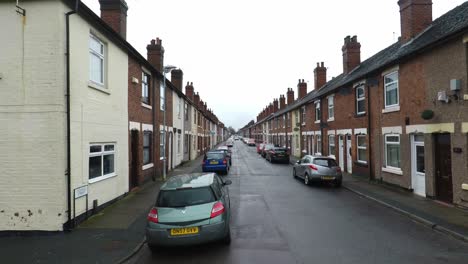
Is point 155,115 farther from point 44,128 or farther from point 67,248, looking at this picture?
point 67,248

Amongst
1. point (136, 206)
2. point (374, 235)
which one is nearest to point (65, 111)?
point (136, 206)

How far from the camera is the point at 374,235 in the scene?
6871 millimetres

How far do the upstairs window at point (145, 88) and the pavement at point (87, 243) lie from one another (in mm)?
6822

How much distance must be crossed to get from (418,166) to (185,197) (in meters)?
9.88

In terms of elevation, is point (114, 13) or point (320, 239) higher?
point (114, 13)

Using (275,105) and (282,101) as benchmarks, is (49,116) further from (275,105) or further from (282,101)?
(275,105)

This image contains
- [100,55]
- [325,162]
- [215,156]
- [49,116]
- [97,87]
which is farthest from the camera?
[215,156]

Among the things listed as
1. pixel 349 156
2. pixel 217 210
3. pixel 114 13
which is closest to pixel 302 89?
pixel 349 156

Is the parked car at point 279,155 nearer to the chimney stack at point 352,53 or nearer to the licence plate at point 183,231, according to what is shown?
the chimney stack at point 352,53

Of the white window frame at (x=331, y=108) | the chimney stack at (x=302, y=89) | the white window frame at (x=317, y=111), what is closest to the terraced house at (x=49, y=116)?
the white window frame at (x=331, y=108)

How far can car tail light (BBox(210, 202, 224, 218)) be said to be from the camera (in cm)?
579

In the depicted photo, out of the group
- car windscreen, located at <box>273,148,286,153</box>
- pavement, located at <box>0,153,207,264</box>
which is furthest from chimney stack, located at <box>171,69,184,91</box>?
pavement, located at <box>0,153,207,264</box>

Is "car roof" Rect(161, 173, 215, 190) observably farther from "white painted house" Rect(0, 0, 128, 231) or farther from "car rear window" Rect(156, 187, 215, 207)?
"white painted house" Rect(0, 0, 128, 231)

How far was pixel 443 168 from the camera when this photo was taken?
387 inches
